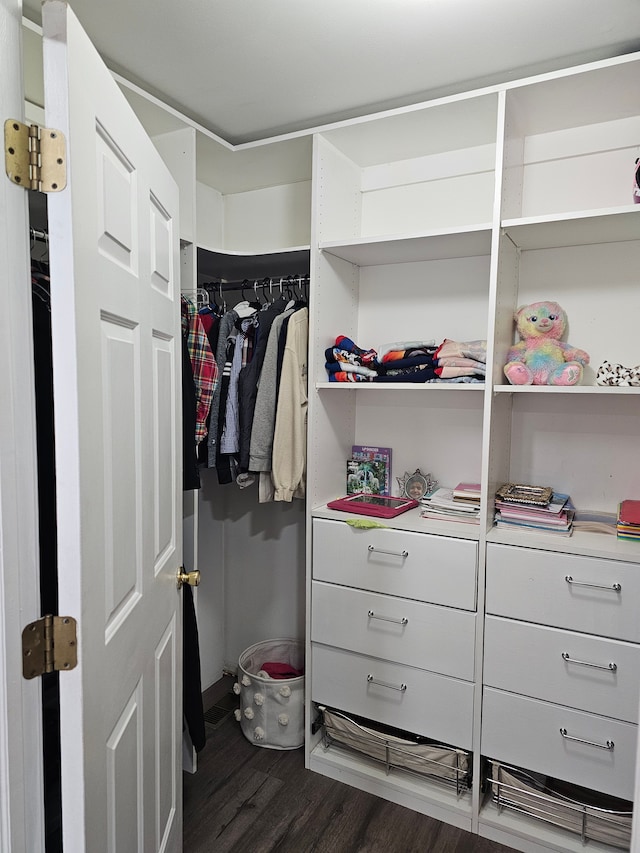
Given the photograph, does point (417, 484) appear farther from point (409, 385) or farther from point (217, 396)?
point (217, 396)

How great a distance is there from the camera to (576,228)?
1.84m

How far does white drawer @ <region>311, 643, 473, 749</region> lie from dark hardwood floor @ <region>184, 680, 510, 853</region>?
0.29 meters

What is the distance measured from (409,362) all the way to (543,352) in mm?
460

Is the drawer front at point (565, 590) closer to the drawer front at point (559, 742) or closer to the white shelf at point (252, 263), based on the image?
the drawer front at point (559, 742)

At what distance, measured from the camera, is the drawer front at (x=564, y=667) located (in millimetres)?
1711

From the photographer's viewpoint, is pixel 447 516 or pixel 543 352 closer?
pixel 543 352

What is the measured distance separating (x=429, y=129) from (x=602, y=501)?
144 centimetres

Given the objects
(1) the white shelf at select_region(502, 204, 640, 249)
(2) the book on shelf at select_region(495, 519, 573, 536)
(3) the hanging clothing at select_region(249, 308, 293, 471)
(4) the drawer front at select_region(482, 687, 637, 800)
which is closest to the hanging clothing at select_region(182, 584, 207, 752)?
(3) the hanging clothing at select_region(249, 308, 293, 471)

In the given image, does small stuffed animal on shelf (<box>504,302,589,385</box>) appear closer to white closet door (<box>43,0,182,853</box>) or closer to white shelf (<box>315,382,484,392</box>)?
white shelf (<box>315,382,484,392</box>)

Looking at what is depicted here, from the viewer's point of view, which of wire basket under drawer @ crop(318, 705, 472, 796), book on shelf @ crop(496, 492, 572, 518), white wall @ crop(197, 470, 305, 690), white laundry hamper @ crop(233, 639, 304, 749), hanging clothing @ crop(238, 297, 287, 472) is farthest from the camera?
white wall @ crop(197, 470, 305, 690)

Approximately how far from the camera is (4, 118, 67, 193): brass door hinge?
0.83 meters

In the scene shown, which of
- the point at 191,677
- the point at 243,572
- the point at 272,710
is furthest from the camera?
the point at 243,572

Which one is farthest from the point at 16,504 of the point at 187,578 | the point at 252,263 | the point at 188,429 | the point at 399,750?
the point at 252,263

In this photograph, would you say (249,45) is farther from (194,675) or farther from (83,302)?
(194,675)
